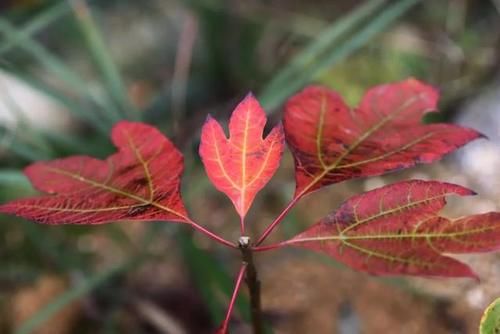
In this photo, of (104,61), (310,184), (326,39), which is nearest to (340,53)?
(326,39)

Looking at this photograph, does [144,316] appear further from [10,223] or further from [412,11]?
[412,11]

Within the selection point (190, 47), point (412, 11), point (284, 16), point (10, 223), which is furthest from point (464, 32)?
point (10, 223)

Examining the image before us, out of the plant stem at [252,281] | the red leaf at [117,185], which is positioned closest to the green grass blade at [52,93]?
the red leaf at [117,185]

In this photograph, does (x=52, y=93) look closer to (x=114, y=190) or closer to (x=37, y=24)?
(x=37, y=24)

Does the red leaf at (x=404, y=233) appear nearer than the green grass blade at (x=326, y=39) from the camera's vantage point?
Yes

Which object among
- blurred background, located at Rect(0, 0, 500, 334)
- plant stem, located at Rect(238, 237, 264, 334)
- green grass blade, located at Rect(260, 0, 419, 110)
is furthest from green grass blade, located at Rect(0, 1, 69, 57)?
plant stem, located at Rect(238, 237, 264, 334)

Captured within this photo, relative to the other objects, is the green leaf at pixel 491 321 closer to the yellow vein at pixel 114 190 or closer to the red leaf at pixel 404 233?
the red leaf at pixel 404 233

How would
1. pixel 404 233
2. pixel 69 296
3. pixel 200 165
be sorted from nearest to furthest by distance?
pixel 404 233, pixel 69 296, pixel 200 165
